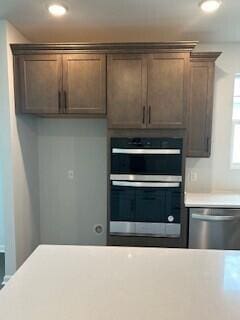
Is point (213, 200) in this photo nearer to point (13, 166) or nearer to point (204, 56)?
point (204, 56)

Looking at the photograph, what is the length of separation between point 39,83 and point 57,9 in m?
0.77

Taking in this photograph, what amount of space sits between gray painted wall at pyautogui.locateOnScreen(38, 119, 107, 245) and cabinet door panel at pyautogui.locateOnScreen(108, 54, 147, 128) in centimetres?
66

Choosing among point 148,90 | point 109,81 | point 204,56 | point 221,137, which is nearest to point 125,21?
point 109,81

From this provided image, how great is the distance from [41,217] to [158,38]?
2645 mm

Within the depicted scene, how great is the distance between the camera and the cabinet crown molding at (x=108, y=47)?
2641 mm

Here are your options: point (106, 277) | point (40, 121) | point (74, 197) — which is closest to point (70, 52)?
point (40, 121)

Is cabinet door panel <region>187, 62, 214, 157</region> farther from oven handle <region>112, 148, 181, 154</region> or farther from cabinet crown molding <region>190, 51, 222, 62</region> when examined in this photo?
oven handle <region>112, 148, 181, 154</region>

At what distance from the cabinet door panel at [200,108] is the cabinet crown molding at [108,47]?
349 millimetres

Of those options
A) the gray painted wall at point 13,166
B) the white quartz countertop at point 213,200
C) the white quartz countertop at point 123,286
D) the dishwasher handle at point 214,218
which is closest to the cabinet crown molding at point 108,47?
the gray painted wall at point 13,166

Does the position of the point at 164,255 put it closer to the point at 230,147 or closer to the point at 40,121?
the point at 230,147

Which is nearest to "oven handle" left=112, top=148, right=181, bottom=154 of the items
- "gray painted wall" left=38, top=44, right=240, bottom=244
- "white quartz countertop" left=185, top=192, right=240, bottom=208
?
"white quartz countertop" left=185, top=192, right=240, bottom=208

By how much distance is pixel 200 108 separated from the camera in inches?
117

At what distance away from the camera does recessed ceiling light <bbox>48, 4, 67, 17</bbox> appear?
90.0 inches

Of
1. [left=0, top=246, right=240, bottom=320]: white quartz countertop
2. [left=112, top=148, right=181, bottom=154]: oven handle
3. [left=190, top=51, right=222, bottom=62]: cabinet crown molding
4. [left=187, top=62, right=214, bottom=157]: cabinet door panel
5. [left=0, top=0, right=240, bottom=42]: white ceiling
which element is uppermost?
[left=0, top=0, right=240, bottom=42]: white ceiling
